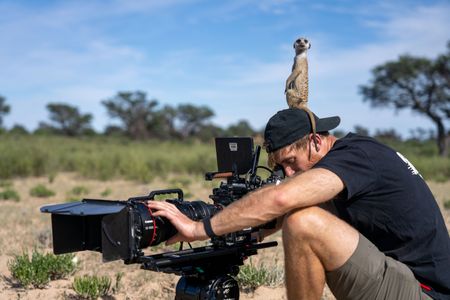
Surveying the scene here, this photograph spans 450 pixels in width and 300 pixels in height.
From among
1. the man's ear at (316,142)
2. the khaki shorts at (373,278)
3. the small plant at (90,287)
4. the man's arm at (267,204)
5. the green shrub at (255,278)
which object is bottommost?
the green shrub at (255,278)

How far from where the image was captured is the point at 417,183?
281cm

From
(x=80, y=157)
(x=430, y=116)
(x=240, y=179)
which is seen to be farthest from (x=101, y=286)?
(x=430, y=116)

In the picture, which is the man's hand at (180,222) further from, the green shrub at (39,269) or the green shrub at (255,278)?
the green shrub at (39,269)

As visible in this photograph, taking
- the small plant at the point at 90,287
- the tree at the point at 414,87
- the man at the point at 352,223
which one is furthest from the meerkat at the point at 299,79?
the tree at the point at 414,87

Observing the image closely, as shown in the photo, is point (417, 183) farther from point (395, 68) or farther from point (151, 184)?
point (395, 68)

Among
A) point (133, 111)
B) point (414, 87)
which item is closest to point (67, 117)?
point (133, 111)

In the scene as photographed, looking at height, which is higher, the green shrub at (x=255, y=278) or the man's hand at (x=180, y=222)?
the man's hand at (x=180, y=222)

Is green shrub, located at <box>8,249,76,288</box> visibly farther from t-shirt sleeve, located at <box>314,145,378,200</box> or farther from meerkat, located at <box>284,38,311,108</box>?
t-shirt sleeve, located at <box>314,145,378,200</box>

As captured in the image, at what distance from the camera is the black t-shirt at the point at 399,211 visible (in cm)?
270

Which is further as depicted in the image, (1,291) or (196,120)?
(196,120)

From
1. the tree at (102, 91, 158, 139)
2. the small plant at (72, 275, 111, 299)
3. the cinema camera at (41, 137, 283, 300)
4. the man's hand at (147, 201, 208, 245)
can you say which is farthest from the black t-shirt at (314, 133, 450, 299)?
the tree at (102, 91, 158, 139)

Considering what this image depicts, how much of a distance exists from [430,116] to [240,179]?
26.6 meters

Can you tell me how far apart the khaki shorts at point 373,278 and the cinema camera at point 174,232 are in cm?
58

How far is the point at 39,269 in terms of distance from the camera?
13.5 feet
